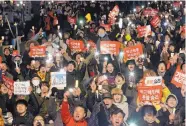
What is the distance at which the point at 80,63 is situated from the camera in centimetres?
1001

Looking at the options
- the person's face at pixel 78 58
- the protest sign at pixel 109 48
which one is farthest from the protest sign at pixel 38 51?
the protest sign at pixel 109 48

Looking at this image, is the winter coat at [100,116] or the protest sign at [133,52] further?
the protest sign at [133,52]

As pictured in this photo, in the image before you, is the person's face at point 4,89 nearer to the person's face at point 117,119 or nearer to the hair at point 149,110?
the person's face at point 117,119

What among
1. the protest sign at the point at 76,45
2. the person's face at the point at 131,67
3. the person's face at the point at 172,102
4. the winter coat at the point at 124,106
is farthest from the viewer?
the protest sign at the point at 76,45

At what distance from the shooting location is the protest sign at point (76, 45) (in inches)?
455

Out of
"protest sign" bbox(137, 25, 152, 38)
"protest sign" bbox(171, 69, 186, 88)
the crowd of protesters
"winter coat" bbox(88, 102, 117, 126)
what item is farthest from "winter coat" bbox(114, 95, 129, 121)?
"protest sign" bbox(137, 25, 152, 38)

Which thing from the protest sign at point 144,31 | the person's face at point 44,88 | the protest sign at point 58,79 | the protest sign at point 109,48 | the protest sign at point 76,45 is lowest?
the person's face at point 44,88

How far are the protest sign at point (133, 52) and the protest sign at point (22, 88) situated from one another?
309 centimetres

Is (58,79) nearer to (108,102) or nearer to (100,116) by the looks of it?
(108,102)

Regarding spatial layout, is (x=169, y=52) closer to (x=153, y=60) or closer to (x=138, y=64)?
(x=153, y=60)

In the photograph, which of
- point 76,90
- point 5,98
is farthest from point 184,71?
point 5,98

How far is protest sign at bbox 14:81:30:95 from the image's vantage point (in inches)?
306

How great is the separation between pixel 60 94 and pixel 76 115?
212 cm

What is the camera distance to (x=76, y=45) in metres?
11.6
